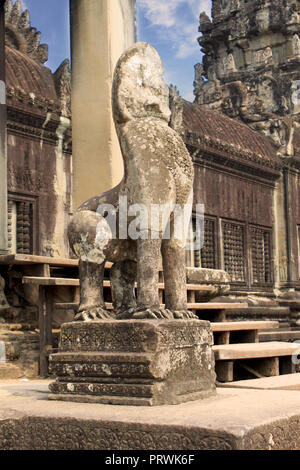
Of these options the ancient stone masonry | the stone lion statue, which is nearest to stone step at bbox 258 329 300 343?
the stone lion statue

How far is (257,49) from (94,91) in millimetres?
15033

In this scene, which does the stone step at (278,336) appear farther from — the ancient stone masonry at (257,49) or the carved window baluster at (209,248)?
the ancient stone masonry at (257,49)

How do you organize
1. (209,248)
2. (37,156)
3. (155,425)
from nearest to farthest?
1. (155,425)
2. (37,156)
3. (209,248)

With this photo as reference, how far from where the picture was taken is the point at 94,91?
21.0 ft

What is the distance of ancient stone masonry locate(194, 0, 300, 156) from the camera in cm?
1859

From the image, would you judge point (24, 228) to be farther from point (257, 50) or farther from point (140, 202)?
point (257, 50)

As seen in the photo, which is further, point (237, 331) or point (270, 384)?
point (237, 331)

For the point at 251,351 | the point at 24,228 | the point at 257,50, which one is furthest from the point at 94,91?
the point at 257,50

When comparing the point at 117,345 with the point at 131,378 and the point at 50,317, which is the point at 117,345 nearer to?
the point at 131,378

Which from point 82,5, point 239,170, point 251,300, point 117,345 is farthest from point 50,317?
point 239,170

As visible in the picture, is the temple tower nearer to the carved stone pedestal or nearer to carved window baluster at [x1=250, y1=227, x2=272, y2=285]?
carved window baluster at [x1=250, y1=227, x2=272, y2=285]

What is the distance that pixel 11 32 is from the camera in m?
11.0

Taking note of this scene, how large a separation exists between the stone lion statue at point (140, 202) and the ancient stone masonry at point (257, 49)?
14.9m

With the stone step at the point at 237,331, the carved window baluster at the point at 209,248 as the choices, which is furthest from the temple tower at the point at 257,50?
the stone step at the point at 237,331
